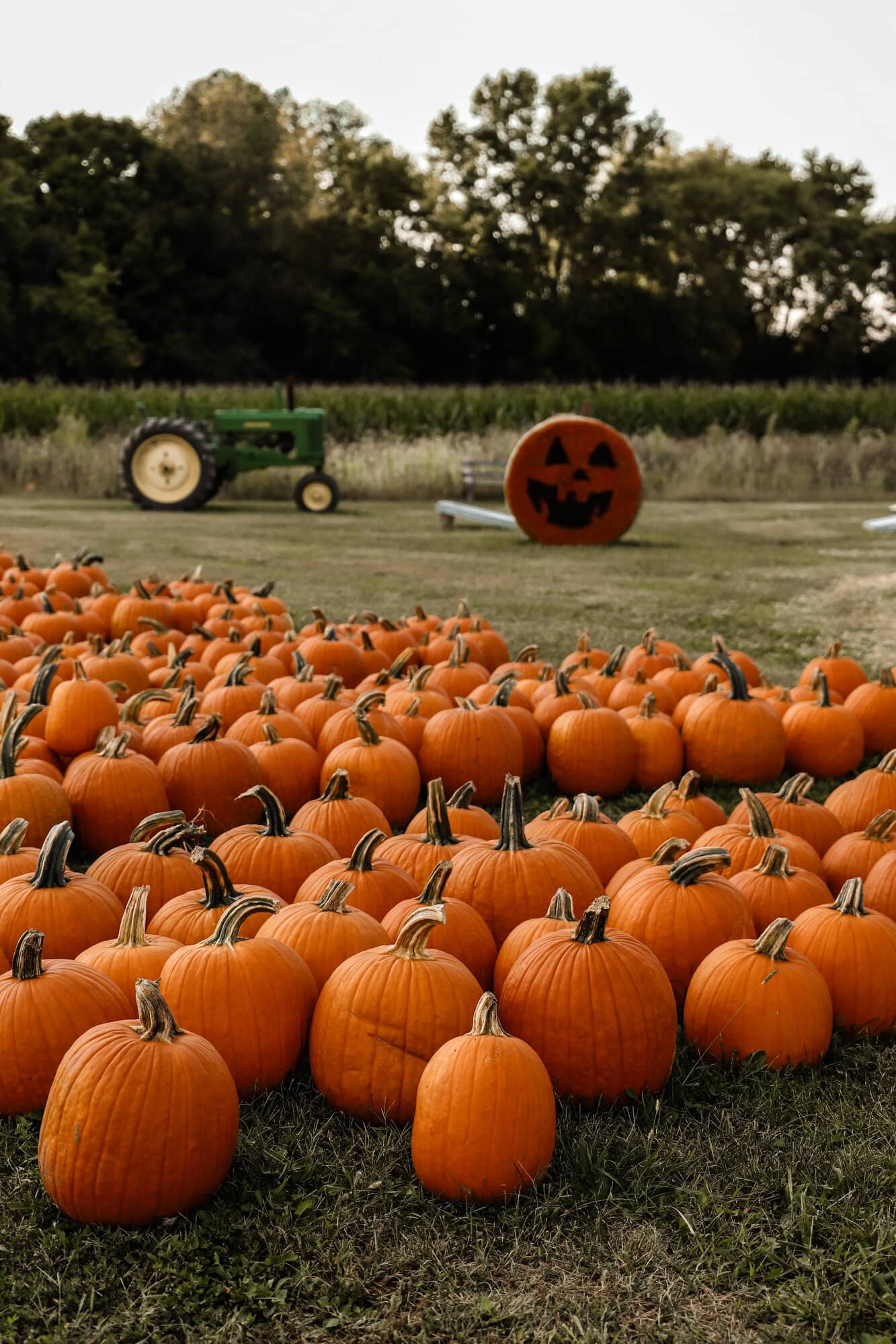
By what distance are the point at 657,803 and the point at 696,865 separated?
2.05ft

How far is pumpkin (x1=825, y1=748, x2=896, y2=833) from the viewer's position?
386cm

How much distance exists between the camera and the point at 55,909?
2748mm

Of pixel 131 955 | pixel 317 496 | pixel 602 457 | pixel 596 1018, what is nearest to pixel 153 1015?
pixel 131 955

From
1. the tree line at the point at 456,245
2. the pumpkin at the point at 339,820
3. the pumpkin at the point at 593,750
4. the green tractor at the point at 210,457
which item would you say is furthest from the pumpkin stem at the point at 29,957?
the tree line at the point at 456,245

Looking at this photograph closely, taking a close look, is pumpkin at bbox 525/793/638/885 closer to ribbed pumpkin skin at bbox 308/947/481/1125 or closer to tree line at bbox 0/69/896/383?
ribbed pumpkin skin at bbox 308/947/481/1125

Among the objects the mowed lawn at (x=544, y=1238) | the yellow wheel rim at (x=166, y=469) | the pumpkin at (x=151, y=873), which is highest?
the yellow wheel rim at (x=166, y=469)

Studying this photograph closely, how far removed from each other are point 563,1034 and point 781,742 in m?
2.53

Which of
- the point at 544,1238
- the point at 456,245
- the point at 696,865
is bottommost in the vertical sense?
the point at 544,1238

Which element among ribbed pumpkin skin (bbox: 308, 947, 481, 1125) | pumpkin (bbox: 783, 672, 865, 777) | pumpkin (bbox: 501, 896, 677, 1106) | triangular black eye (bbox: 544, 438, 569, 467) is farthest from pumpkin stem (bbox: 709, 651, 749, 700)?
triangular black eye (bbox: 544, 438, 569, 467)

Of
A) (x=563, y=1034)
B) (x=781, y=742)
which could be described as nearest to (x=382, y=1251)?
(x=563, y=1034)

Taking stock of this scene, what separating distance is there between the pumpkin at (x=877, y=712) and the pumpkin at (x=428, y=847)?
95.7 inches

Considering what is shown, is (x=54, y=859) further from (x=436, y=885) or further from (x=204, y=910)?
(x=436, y=885)

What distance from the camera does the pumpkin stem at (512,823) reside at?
2.93 meters

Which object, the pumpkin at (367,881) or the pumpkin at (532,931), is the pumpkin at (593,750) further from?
the pumpkin at (532,931)
